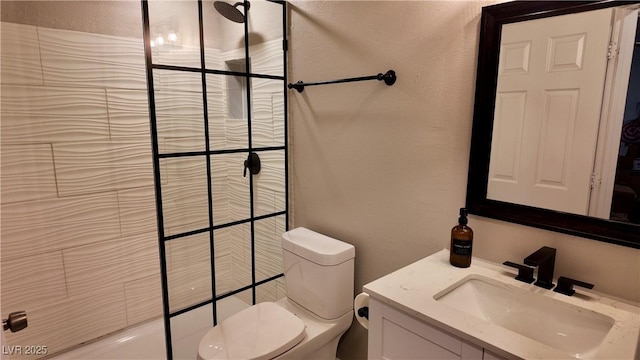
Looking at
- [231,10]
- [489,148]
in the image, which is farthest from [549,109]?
[231,10]

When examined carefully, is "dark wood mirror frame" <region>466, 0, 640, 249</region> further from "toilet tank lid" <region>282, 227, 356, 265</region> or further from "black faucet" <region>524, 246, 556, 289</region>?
"toilet tank lid" <region>282, 227, 356, 265</region>

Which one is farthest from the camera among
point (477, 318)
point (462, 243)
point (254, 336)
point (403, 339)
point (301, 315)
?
point (301, 315)

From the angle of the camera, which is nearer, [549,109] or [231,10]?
[549,109]

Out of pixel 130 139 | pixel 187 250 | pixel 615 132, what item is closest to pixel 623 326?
pixel 615 132

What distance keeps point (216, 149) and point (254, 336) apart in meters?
0.95

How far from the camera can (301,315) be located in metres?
1.85

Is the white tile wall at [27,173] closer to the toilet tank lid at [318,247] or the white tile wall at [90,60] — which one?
the white tile wall at [90,60]

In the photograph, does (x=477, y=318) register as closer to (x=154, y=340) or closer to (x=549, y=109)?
(x=549, y=109)

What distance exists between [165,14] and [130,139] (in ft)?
2.96

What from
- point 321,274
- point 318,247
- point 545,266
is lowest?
point 321,274

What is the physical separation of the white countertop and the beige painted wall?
9cm

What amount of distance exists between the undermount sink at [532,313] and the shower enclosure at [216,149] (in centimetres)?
121

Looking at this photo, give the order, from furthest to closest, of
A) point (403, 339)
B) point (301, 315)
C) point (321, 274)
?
point (301, 315), point (321, 274), point (403, 339)

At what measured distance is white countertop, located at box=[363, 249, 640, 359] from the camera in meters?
0.90
